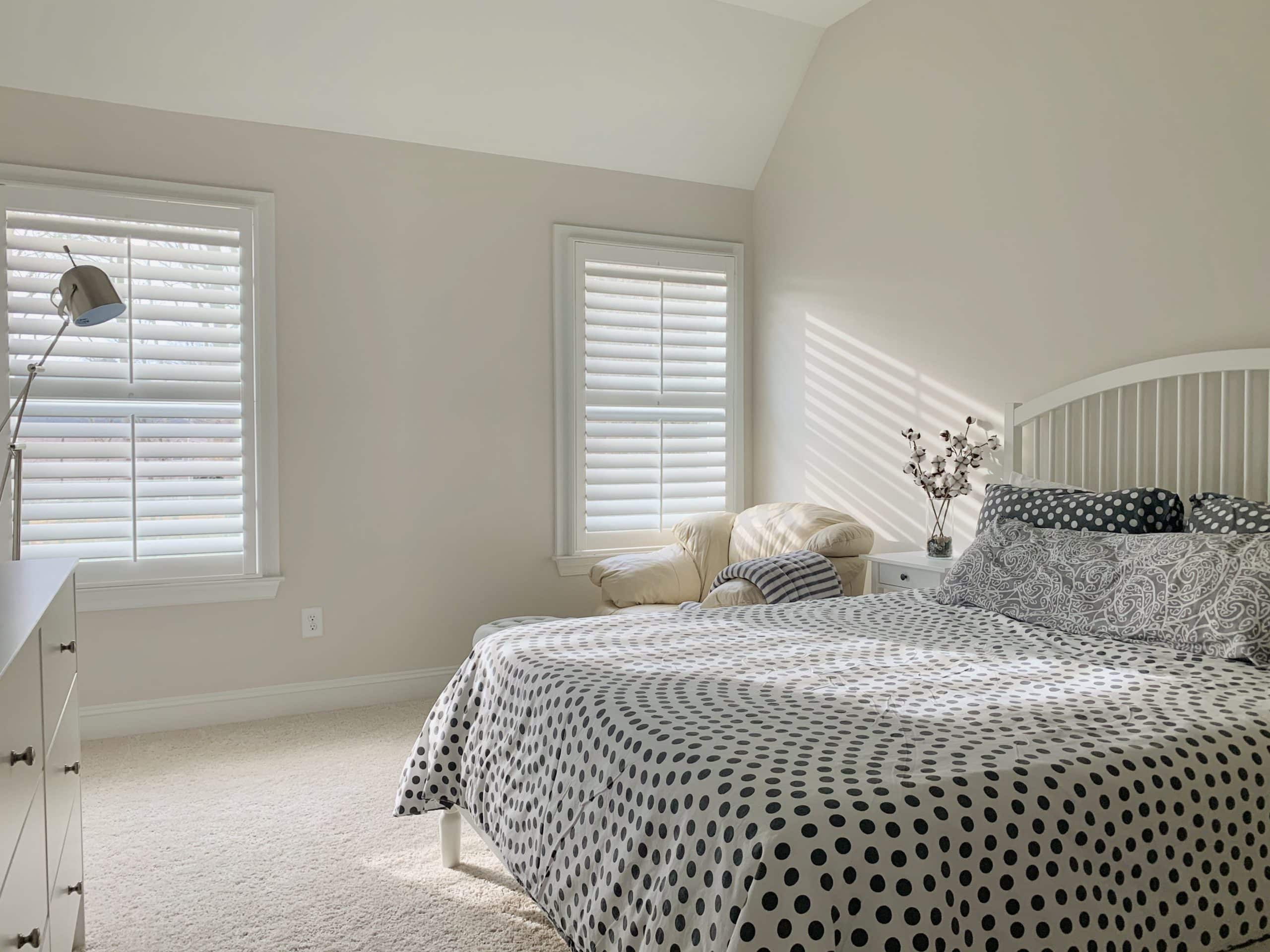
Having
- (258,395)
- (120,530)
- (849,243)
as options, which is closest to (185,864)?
(120,530)

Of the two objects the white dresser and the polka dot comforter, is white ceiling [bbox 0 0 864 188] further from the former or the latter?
the polka dot comforter

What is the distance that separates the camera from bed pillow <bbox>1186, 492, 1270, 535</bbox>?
2346mm

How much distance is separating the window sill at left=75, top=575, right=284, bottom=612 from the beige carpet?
19.5 inches

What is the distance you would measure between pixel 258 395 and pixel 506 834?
7.51 ft

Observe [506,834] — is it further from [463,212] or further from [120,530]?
[463,212]

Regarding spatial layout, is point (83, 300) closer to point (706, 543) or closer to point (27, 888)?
point (27, 888)

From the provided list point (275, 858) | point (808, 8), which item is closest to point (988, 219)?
point (808, 8)

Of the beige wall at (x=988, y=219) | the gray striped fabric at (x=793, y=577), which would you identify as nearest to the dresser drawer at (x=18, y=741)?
the gray striped fabric at (x=793, y=577)

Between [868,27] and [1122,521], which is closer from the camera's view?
[1122,521]

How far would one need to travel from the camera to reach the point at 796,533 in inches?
150

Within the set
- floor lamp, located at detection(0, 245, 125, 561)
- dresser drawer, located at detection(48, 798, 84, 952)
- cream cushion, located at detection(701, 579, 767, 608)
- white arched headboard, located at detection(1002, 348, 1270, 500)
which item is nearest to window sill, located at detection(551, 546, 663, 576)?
cream cushion, located at detection(701, 579, 767, 608)

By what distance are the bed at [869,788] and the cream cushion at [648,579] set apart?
151 centimetres

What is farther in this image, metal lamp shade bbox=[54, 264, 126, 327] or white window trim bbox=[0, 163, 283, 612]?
white window trim bbox=[0, 163, 283, 612]

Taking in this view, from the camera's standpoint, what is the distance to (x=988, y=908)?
4.36ft
